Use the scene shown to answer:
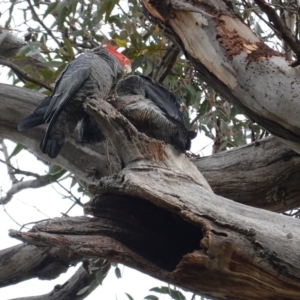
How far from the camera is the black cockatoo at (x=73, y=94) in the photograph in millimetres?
2195

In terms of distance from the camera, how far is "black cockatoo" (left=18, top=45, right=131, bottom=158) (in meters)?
2.20

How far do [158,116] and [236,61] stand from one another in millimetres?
313

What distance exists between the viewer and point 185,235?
1.38 m

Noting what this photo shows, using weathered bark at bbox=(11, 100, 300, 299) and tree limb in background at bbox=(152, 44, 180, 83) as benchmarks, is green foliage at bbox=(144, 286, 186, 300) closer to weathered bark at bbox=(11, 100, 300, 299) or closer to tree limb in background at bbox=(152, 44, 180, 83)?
tree limb in background at bbox=(152, 44, 180, 83)

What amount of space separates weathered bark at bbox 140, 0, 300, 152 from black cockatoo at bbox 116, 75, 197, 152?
0.17m

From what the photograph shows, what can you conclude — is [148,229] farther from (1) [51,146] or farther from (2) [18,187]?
(2) [18,187]

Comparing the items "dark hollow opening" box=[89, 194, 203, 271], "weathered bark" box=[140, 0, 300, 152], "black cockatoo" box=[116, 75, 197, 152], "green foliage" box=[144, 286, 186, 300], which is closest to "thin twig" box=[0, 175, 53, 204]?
"green foliage" box=[144, 286, 186, 300]

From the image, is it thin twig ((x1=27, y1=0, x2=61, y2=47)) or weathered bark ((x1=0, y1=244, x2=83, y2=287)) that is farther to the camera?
thin twig ((x1=27, y1=0, x2=61, y2=47))

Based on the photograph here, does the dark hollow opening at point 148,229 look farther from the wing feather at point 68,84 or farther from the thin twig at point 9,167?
the thin twig at point 9,167

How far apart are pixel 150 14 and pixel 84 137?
2.00 feet

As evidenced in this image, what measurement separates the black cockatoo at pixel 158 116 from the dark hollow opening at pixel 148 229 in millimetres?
350

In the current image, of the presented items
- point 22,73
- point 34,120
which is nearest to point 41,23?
point 22,73

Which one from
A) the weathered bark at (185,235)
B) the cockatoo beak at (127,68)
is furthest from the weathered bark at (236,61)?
the cockatoo beak at (127,68)

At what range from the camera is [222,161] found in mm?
2039
